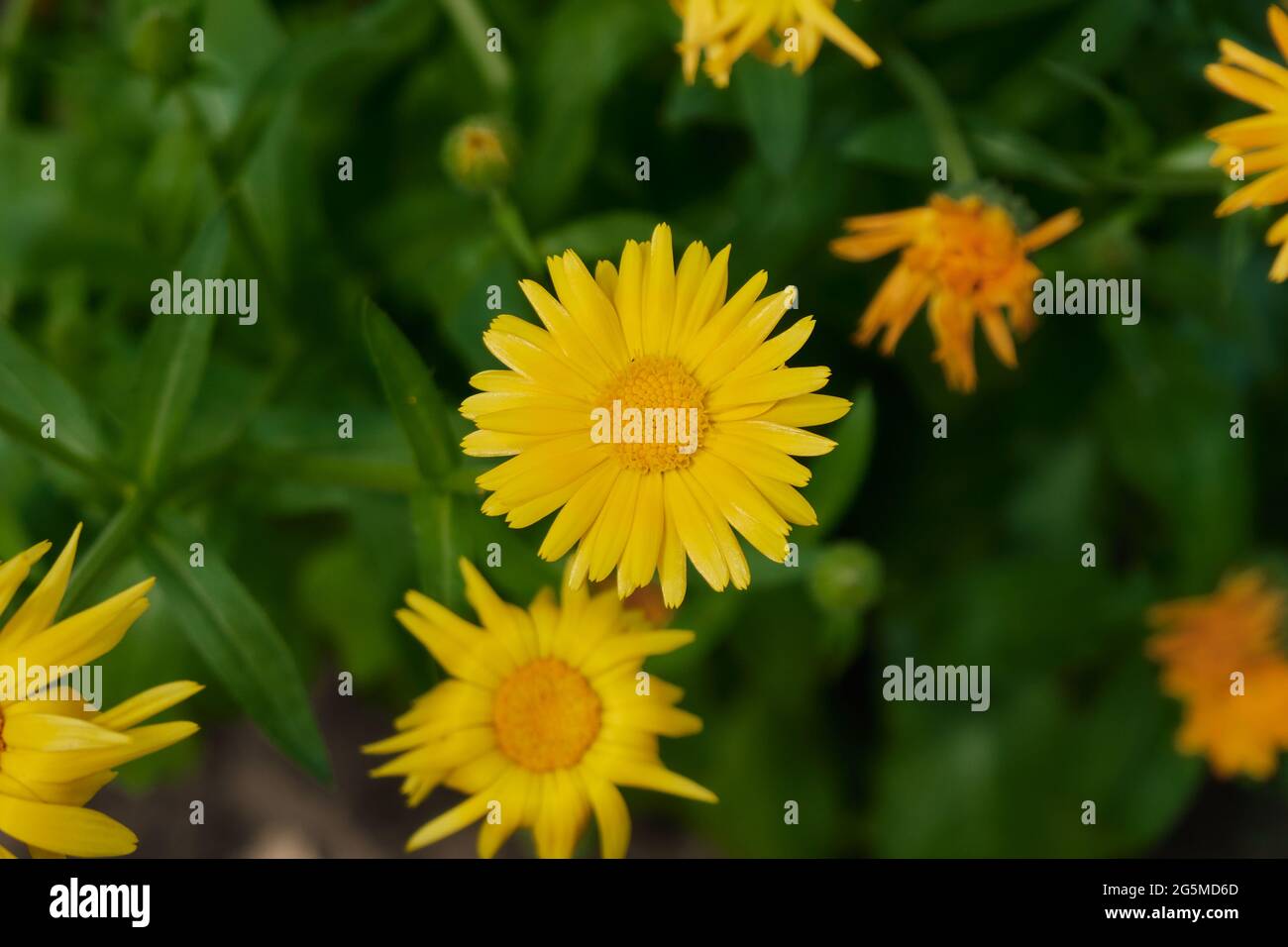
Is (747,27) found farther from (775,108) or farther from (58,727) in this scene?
(58,727)

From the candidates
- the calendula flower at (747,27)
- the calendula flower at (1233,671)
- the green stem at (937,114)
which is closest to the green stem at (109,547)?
the calendula flower at (747,27)

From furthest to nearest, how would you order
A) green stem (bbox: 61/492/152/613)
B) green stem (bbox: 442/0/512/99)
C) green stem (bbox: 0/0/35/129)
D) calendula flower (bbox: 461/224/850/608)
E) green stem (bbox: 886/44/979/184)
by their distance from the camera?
green stem (bbox: 0/0/35/129) → green stem (bbox: 442/0/512/99) → green stem (bbox: 886/44/979/184) → green stem (bbox: 61/492/152/613) → calendula flower (bbox: 461/224/850/608)

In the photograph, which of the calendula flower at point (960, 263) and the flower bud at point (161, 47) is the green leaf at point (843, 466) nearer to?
the calendula flower at point (960, 263)

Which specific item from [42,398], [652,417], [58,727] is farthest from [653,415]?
[42,398]

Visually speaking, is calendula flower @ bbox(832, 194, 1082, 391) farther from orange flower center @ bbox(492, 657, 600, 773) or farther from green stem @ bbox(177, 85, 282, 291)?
green stem @ bbox(177, 85, 282, 291)

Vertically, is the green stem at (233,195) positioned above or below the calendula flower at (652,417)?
above

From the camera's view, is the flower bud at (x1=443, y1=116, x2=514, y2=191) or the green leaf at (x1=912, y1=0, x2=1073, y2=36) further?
the green leaf at (x1=912, y1=0, x2=1073, y2=36)

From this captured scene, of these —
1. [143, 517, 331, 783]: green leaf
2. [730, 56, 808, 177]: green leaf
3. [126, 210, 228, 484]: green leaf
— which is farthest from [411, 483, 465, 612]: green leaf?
[730, 56, 808, 177]: green leaf
